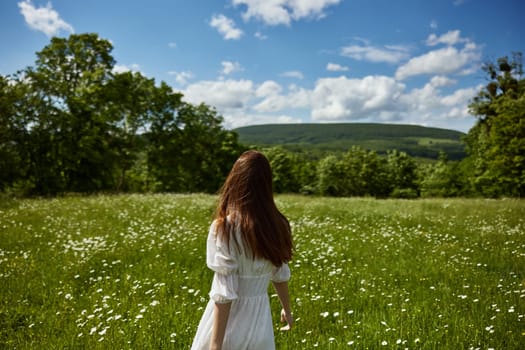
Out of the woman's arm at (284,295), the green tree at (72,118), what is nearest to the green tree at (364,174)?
the green tree at (72,118)

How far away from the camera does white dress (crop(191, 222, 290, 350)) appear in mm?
2391

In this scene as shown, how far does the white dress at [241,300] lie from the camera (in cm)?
239

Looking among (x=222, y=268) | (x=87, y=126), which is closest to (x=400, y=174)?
(x=87, y=126)

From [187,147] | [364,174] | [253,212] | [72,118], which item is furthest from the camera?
[364,174]

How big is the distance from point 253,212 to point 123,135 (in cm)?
3399

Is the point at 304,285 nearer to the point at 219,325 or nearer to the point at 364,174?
the point at 219,325

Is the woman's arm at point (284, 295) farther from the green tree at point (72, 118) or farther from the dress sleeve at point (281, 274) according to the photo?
the green tree at point (72, 118)

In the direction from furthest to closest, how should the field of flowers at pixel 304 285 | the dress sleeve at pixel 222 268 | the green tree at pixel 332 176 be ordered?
the green tree at pixel 332 176 → the field of flowers at pixel 304 285 → the dress sleeve at pixel 222 268

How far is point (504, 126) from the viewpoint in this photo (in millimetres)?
36594

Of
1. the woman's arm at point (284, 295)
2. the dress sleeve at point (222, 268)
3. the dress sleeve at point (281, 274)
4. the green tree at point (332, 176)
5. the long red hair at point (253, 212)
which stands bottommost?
the green tree at point (332, 176)

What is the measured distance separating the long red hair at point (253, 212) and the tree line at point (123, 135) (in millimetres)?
24481

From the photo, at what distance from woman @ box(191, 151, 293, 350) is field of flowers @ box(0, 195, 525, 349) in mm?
1789

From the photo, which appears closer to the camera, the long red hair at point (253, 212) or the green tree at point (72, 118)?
the long red hair at point (253, 212)

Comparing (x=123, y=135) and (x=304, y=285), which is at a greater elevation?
(x=123, y=135)
